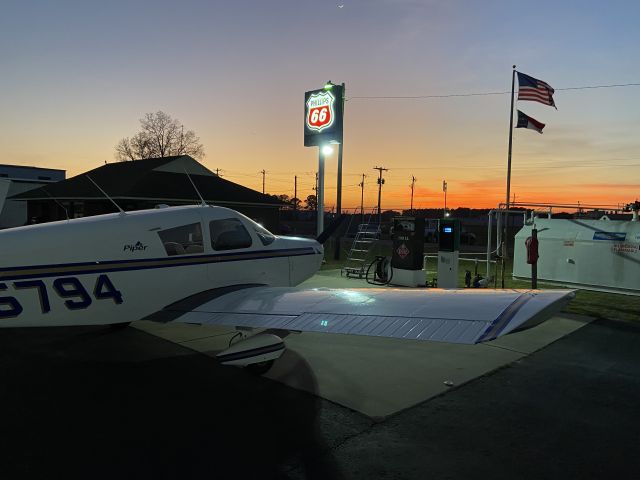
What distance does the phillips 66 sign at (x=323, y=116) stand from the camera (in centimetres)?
1739

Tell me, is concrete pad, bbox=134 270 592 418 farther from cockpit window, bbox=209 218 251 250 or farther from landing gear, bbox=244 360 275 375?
cockpit window, bbox=209 218 251 250

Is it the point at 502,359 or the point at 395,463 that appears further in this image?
the point at 502,359

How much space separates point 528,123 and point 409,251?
37.3ft

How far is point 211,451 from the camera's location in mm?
3928

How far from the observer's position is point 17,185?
41.9 meters

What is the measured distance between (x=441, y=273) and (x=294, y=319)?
798 centimetres

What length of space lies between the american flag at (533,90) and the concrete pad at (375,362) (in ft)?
43.5

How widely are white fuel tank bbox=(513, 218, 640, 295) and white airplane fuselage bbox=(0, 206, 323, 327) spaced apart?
9111 millimetres

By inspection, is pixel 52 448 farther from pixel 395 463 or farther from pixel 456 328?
pixel 456 328

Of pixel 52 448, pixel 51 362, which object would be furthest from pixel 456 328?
pixel 51 362

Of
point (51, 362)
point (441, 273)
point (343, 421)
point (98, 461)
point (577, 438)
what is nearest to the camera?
point (98, 461)

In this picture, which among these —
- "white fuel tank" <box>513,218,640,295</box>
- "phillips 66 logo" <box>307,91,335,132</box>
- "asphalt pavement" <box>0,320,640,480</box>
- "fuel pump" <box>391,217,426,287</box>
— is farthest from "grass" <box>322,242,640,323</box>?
"phillips 66 logo" <box>307,91,335,132</box>

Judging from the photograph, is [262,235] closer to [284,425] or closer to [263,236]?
[263,236]

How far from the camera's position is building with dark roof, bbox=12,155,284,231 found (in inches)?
946
